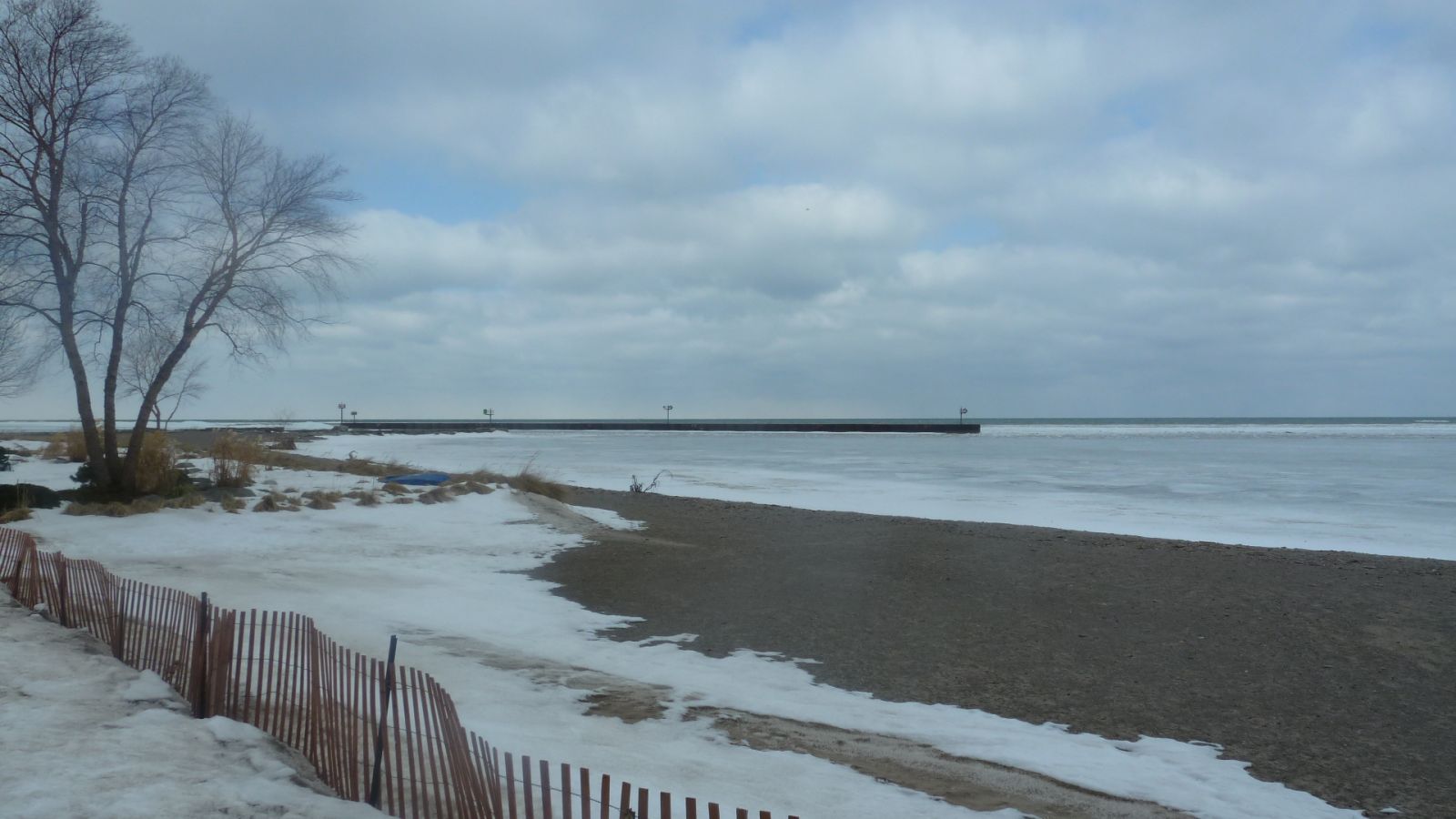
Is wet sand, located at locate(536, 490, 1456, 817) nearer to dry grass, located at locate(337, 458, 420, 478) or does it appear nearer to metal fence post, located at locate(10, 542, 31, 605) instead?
metal fence post, located at locate(10, 542, 31, 605)

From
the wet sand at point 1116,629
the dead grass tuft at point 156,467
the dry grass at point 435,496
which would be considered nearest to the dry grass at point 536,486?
the dry grass at point 435,496

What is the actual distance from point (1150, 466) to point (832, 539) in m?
30.8

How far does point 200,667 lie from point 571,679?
3306 mm

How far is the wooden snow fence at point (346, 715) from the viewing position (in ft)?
16.4

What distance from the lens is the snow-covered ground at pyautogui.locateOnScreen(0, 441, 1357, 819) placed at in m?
6.64

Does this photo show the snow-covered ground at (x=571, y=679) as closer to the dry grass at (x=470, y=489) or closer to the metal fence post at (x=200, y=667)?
the metal fence post at (x=200, y=667)

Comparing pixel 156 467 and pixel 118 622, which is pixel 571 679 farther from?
pixel 156 467

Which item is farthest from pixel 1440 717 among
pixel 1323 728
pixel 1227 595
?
pixel 1227 595

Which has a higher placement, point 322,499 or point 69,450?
point 69,450

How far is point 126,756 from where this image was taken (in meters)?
5.98

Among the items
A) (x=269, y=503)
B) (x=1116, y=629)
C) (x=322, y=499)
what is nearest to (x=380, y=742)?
(x=1116, y=629)

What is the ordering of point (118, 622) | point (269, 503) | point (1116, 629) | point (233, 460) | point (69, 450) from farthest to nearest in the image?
point (69, 450) < point (233, 460) < point (269, 503) < point (1116, 629) < point (118, 622)

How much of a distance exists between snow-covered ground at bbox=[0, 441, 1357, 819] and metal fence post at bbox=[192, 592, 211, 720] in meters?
1.84

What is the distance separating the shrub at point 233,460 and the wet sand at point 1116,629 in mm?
8923
